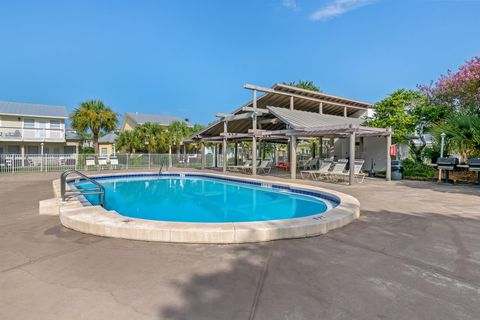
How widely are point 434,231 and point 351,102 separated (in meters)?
18.5

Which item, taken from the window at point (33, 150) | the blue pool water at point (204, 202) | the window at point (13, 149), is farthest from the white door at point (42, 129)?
the blue pool water at point (204, 202)

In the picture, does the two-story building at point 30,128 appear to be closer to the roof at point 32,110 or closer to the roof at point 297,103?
the roof at point 32,110

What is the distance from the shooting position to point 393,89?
1587cm

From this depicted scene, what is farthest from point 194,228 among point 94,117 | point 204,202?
point 94,117

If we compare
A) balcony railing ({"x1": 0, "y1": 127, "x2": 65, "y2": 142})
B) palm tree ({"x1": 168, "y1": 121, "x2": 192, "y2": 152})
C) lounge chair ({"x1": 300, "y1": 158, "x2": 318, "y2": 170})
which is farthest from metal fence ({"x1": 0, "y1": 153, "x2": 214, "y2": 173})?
lounge chair ({"x1": 300, "y1": 158, "x2": 318, "y2": 170})

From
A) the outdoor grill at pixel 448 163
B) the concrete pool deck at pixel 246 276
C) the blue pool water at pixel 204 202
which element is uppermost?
the outdoor grill at pixel 448 163

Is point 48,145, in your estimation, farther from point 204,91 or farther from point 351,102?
point 204,91

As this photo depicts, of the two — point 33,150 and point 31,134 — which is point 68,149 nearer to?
point 33,150

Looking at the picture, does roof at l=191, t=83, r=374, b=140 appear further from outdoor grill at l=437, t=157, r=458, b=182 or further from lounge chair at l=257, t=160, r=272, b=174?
outdoor grill at l=437, t=157, r=458, b=182

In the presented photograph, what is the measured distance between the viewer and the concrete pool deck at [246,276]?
7.66ft

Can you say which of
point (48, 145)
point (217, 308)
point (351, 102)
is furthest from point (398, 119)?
point (48, 145)

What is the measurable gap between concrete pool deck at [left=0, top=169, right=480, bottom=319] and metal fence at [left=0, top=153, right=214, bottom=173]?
→ 52.8ft

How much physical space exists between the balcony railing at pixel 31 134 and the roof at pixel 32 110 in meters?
1.44

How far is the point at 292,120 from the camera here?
46.5 ft
